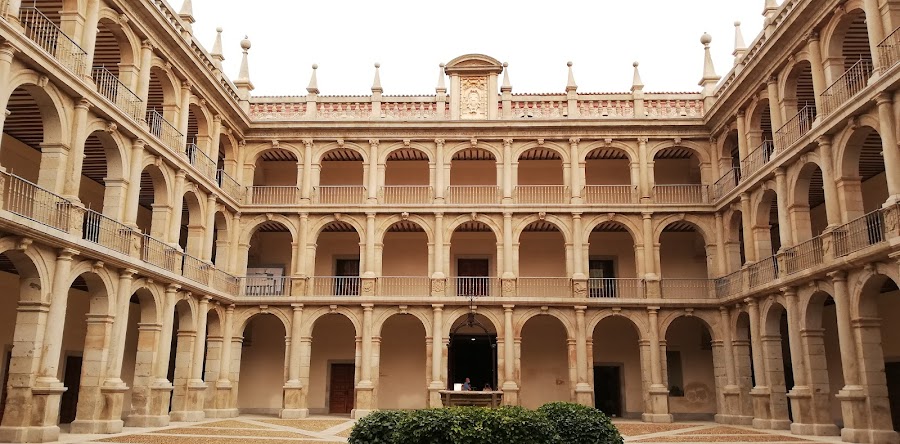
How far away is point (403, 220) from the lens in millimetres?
23609

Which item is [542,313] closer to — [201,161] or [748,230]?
[748,230]

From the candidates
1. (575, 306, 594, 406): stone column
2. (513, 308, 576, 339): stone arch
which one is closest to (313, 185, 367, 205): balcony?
(513, 308, 576, 339): stone arch

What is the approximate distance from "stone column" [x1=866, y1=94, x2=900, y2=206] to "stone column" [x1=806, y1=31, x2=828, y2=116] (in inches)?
91.5

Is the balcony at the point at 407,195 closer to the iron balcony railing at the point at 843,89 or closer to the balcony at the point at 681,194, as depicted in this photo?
the balcony at the point at 681,194

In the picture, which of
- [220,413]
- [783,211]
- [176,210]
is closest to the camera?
[783,211]

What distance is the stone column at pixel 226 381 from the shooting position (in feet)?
69.9

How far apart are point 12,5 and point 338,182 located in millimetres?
14189

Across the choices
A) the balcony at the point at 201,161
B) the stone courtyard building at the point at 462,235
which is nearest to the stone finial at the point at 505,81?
the stone courtyard building at the point at 462,235

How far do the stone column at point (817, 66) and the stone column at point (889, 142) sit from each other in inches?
91.5

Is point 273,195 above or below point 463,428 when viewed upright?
above

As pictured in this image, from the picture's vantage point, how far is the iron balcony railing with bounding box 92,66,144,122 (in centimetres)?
1598

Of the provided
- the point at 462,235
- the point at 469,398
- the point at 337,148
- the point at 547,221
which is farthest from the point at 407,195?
the point at 469,398

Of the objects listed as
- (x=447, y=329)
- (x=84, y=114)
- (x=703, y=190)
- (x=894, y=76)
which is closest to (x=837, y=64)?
(x=894, y=76)

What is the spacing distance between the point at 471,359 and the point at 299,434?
9.50m
